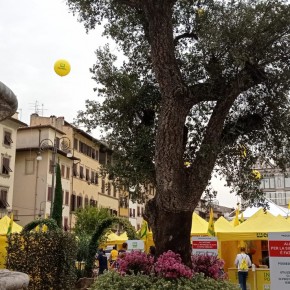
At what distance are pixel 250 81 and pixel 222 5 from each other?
219 centimetres

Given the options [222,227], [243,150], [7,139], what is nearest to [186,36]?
[243,150]

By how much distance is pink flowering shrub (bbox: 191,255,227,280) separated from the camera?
35.8 feet

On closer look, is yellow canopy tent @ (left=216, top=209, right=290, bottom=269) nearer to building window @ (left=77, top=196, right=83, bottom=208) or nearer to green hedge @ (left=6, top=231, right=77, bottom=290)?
green hedge @ (left=6, top=231, right=77, bottom=290)

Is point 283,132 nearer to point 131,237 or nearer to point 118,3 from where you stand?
point 118,3

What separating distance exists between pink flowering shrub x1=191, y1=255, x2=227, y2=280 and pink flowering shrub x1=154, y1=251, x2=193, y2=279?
3.46ft

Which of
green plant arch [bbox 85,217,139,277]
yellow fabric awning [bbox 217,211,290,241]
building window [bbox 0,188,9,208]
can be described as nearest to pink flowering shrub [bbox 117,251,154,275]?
yellow fabric awning [bbox 217,211,290,241]

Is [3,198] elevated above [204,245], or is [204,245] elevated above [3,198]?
[3,198]

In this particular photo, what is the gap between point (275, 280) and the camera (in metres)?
11.6

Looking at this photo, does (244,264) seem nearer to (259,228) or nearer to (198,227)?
(259,228)

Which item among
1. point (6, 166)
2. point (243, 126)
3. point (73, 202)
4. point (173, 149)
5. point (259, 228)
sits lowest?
point (259, 228)

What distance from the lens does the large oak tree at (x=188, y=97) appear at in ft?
34.2

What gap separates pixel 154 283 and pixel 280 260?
3584 mm

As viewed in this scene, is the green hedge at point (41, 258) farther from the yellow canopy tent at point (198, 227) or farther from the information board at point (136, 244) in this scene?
the yellow canopy tent at point (198, 227)

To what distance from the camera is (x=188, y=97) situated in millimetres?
10664
